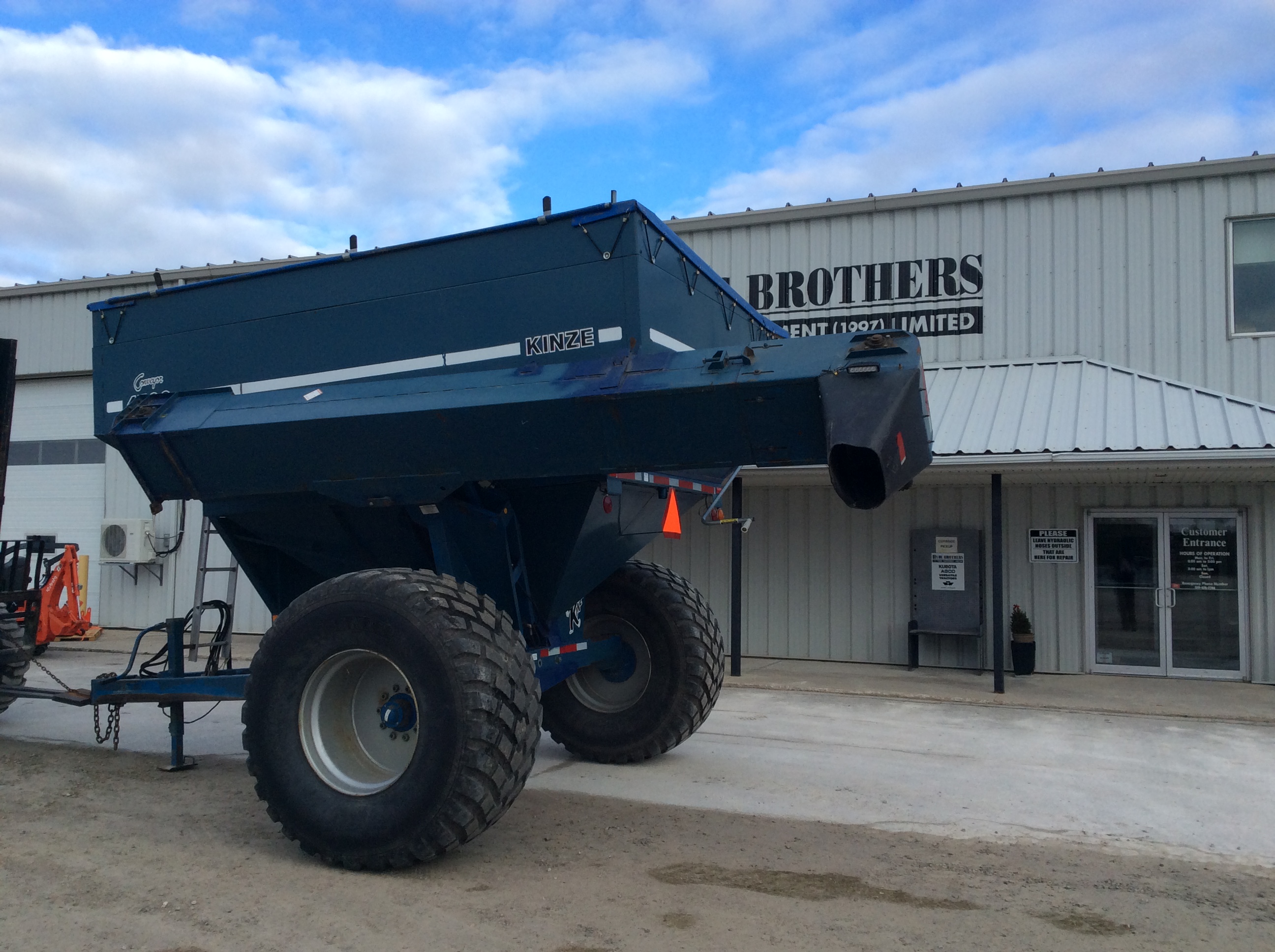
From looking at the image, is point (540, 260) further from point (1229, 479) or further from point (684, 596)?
point (1229, 479)

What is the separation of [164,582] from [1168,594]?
1537 centimetres

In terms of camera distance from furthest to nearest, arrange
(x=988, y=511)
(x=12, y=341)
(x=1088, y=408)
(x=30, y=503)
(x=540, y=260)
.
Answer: (x=30, y=503)
(x=988, y=511)
(x=1088, y=408)
(x=12, y=341)
(x=540, y=260)

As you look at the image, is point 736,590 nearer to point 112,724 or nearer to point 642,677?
point 642,677

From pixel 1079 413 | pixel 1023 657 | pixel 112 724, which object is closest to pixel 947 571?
pixel 1023 657

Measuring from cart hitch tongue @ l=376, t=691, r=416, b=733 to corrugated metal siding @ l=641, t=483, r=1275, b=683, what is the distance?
30.3 feet

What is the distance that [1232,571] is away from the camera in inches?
471

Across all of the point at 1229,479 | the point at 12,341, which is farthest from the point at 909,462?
the point at 1229,479

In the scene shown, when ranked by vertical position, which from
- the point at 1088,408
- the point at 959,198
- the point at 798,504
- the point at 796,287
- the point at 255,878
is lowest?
the point at 255,878

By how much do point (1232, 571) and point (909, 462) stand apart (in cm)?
959

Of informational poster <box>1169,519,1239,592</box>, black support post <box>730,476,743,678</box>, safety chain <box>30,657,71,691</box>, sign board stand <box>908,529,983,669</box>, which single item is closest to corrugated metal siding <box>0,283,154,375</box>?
safety chain <box>30,657,71,691</box>

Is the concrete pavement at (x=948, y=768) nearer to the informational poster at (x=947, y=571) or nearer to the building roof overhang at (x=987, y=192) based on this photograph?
the informational poster at (x=947, y=571)

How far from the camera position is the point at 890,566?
1325 centimetres

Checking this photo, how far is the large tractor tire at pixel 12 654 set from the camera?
789 centimetres

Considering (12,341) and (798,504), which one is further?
(798,504)
